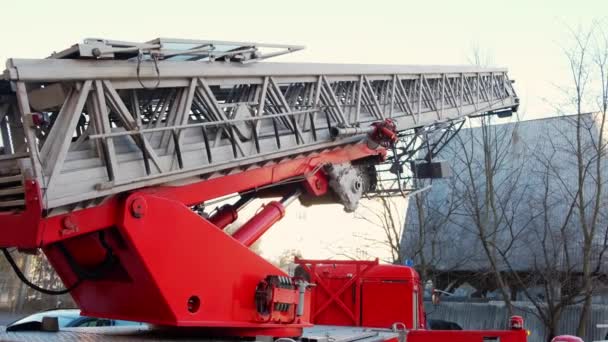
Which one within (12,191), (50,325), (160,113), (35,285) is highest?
(160,113)

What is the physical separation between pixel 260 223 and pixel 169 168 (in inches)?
58.3

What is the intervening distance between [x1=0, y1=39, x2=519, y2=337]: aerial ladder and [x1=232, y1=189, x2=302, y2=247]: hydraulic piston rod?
0.05 feet

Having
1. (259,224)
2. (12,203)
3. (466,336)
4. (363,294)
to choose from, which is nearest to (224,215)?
(259,224)

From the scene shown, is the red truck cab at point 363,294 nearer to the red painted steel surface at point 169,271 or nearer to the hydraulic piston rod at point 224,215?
the hydraulic piston rod at point 224,215

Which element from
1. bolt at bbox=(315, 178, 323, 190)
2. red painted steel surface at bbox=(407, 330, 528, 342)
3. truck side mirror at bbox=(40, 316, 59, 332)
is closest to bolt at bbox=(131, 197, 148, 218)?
truck side mirror at bbox=(40, 316, 59, 332)

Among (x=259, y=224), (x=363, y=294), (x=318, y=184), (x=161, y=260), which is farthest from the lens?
(x=363, y=294)

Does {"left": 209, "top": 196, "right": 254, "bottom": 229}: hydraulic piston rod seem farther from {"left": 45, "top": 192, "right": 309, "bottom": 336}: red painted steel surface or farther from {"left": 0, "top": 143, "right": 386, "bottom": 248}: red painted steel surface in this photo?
{"left": 45, "top": 192, "right": 309, "bottom": 336}: red painted steel surface

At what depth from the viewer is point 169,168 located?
6051mm

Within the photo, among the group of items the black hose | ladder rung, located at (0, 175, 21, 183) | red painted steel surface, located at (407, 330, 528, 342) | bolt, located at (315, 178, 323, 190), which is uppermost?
ladder rung, located at (0, 175, 21, 183)

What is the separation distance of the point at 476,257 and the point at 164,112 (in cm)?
1898

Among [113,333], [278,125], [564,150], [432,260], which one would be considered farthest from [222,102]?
[432,260]

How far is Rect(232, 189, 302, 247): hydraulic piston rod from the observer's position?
7.11 metres

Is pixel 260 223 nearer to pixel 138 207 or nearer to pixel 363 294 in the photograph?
pixel 138 207

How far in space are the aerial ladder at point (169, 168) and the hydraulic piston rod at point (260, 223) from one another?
0.05 ft
